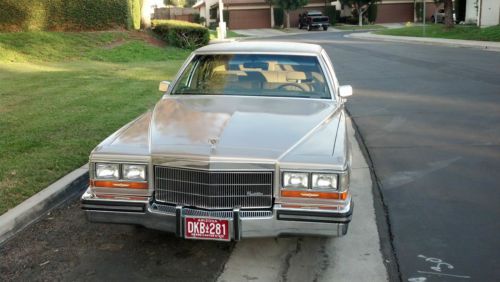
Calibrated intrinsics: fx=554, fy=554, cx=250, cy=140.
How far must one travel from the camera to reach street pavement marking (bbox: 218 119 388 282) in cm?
402

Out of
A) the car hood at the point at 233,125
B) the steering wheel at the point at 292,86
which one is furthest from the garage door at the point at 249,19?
the car hood at the point at 233,125

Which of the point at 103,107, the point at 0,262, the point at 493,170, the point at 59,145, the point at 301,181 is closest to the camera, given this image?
the point at 301,181

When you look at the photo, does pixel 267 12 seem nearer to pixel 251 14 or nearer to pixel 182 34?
pixel 251 14

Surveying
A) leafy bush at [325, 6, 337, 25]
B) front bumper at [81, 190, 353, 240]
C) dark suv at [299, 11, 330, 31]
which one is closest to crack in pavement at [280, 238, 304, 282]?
front bumper at [81, 190, 353, 240]

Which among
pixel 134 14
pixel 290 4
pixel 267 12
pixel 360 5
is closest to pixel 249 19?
pixel 267 12

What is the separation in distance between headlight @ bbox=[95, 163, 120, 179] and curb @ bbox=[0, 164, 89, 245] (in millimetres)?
1216

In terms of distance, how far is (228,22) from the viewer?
208ft

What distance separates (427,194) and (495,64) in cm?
1336

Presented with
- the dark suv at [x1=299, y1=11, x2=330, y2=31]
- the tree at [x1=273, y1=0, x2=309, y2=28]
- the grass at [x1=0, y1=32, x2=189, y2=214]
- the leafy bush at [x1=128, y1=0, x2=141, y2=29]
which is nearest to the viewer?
the grass at [x1=0, y1=32, x2=189, y2=214]

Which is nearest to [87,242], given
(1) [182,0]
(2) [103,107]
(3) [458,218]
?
(3) [458,218]

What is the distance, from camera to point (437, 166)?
665 centimetres

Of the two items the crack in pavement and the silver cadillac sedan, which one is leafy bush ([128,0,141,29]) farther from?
the crack in pavement

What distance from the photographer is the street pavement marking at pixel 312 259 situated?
402 centimetres

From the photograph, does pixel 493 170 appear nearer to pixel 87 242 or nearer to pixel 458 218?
pixel 458 218
